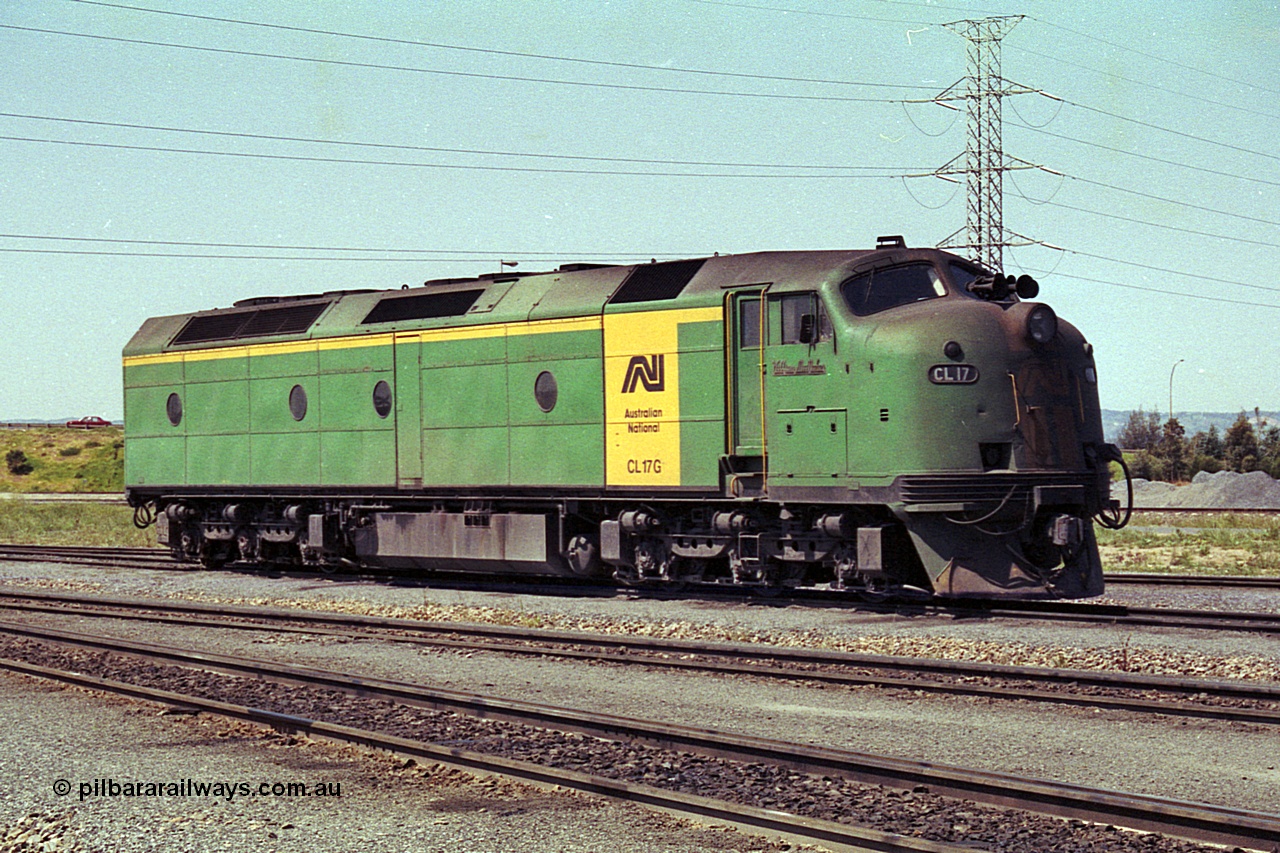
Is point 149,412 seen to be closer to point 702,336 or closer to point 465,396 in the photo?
point 465,396

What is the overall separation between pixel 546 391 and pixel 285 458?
5929 mm

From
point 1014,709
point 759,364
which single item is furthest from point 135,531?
point 1014,709

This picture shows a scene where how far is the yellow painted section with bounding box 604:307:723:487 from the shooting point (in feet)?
57.6

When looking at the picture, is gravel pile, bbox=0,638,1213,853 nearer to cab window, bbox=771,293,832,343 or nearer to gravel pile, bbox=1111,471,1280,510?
cab window, bbox=771,293,832,343

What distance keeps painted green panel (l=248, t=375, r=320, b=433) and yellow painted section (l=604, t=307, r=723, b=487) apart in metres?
6.24

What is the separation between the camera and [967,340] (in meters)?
15.2

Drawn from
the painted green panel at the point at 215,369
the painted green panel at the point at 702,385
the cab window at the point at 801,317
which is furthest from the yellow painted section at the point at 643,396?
the painted green panel at the point at 215,369

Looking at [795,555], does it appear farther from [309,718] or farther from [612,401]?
[309,718]

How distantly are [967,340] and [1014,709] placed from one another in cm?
591

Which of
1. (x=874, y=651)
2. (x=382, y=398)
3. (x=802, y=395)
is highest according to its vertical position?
(x=382, y=398)

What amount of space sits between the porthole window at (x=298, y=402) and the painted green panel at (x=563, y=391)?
455cm

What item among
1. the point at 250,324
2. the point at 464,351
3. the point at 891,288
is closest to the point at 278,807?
the point at 891,288

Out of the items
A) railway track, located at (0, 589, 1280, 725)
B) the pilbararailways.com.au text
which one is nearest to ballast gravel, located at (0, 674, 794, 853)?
the pilbararailways.com.au text

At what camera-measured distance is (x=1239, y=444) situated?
7206cm
